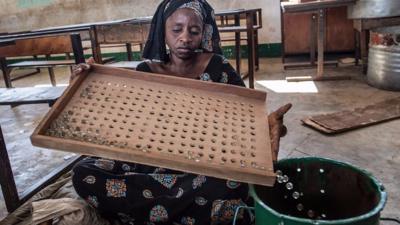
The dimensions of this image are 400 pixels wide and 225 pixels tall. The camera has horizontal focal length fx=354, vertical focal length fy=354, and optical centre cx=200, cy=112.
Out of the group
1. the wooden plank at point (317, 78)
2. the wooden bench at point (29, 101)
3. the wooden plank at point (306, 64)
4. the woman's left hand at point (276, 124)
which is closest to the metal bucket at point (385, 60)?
the wooden plank at point (317, 78)

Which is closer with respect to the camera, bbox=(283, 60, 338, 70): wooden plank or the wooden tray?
the wooden tray

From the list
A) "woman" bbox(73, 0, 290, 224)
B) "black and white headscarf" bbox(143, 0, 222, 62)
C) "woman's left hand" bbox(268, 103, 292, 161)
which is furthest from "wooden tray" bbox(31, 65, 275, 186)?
"black and white headscarf" bbox(143, 0, 222, 62)

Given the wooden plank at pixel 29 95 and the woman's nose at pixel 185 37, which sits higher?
the woman's nose at pixel 185 37

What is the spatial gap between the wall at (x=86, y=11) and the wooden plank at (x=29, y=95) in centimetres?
442

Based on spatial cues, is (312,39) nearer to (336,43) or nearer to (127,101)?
(336,43)

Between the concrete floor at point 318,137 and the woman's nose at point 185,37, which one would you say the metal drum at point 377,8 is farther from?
the woman's nose at point 185,37

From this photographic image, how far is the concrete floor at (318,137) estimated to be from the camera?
2148mm

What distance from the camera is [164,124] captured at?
44.8 inches

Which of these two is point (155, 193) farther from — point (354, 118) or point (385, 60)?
point (385, 60)

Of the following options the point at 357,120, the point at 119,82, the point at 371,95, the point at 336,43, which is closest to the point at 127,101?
the point at 119,82

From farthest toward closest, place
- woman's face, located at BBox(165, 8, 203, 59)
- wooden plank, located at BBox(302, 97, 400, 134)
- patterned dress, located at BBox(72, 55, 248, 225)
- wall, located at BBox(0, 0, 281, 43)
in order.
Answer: wall, located at BBox(0, 0, 281, 43) < wooden plank, located at BBox(302, 97, 400, 134) < woman's face, located at BBox(165, 8, 203, 59) < patterned dress, located at BBox(72, 55, 248, 225)

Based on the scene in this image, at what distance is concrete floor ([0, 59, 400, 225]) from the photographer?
215 cm

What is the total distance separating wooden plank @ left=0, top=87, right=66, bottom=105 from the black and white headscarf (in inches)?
27.5

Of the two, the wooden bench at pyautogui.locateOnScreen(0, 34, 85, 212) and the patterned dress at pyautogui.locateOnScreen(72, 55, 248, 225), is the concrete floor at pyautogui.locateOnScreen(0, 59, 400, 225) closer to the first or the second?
the wooden bench at pyautogui.locateOnScreen(0, 34, 85, 212)
